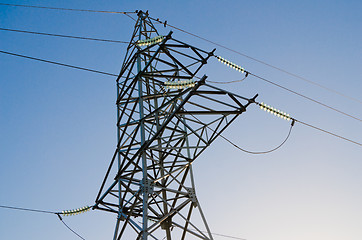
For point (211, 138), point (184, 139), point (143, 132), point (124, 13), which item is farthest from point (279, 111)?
point (124, 13)

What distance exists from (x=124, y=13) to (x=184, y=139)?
922 centimetres

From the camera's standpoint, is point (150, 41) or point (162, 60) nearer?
point (150, 41)

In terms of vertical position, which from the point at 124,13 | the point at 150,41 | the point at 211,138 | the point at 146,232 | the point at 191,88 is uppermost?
the point at 124,13

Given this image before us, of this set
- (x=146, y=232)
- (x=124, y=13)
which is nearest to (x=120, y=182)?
(x=146, y=232)

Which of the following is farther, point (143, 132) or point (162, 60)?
point (162, 60)

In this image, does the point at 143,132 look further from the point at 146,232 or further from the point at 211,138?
the point at 146,232

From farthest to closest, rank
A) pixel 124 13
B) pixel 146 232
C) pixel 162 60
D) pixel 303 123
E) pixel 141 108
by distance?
pixel 124 13 < pixel 162 60 < pixel 141 108 < pixel 303 123 < pixel 146 232

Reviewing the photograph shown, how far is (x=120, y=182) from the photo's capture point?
1375cm

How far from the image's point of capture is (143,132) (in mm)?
13656

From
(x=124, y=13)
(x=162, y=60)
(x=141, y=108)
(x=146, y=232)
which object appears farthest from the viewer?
(x=124, y=13)

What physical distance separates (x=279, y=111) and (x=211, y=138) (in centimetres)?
272

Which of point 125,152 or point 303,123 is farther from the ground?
point 125,152

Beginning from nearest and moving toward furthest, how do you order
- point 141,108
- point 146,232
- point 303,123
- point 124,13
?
1. point 146,232
2. point 303,123
3. point 141,108
4. point 124,13

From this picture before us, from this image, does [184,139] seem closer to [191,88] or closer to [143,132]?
[143,132]
